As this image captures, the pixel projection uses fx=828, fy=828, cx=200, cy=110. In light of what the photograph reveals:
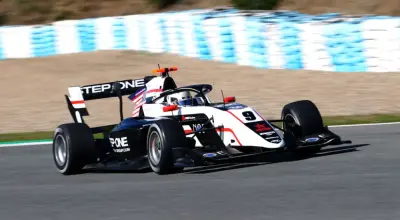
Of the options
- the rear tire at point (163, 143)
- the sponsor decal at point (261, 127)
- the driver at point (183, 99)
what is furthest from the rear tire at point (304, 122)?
the rear tire at point (163, 143)

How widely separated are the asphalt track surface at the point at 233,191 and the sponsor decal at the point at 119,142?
386 millimetres

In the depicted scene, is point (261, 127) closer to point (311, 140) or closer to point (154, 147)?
point (311, 140)

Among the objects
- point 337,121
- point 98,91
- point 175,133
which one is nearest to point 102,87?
point 98,91

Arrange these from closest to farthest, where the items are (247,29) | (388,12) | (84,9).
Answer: (247,29), (388,12), (84,9)

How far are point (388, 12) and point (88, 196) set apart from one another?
26127 millimetres

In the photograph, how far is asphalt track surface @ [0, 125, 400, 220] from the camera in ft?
24.2

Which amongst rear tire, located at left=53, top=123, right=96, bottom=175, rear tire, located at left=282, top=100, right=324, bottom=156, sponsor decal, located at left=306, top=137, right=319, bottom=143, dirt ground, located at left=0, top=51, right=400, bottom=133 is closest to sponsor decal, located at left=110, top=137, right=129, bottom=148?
rear tire, located at left=53, top=123, right=96, bottom=175

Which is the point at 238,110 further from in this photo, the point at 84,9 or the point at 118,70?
the point at 84,9

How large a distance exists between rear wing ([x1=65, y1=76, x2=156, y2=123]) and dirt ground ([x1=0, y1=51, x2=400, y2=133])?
666cm

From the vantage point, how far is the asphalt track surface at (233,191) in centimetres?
738

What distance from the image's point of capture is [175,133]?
9852 mm

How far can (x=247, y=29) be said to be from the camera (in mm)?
22266

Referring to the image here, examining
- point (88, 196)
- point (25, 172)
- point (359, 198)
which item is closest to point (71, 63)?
point (25, 172)

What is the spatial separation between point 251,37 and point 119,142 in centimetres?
1181
